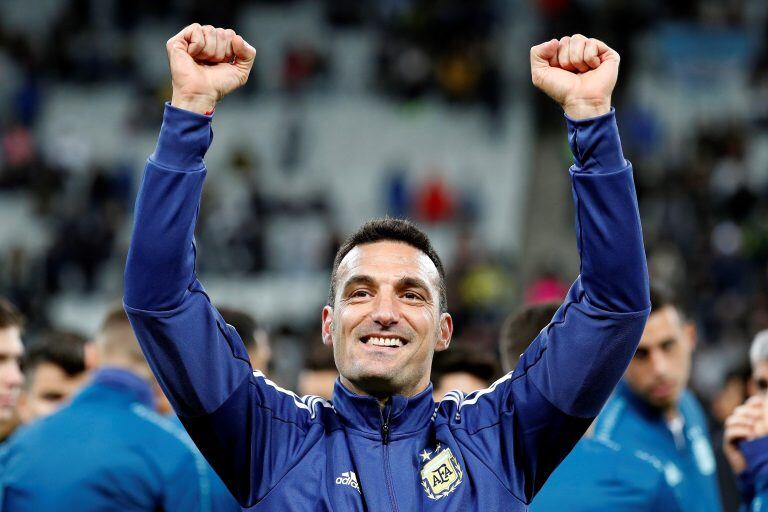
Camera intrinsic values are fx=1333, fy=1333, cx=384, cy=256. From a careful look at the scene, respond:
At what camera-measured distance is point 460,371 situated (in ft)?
18.2

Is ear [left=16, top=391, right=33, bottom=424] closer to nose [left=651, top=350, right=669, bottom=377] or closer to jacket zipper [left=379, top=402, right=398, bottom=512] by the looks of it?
nose [left=651, top=350, right=669, bottom=377]

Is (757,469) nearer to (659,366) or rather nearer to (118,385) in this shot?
(659,366)

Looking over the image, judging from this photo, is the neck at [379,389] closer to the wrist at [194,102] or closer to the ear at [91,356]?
the wrist at [194,102]

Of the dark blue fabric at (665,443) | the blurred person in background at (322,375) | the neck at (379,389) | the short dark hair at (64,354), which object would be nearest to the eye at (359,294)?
the neck at (379,389)

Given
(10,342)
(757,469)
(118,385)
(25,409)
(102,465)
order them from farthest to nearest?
(25,409)
(10,342)
(118,385)
(102,465)
(757,469)

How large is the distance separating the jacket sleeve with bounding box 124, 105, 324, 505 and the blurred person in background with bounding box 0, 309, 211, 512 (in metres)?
1.06

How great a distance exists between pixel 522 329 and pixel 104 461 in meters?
1.56

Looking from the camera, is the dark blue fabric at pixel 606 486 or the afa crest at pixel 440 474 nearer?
the afa crest at pixel 440 474

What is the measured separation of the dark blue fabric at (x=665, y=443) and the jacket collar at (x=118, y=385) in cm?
168

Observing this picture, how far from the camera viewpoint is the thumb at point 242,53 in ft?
11.1

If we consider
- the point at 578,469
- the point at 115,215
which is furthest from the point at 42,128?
the point at 578,469

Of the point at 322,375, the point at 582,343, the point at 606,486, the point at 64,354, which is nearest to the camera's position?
the point at 582,343

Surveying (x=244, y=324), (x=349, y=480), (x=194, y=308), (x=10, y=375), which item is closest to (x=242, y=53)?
(x=194, y=308)

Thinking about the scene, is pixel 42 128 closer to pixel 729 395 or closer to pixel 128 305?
pixel 729 395
